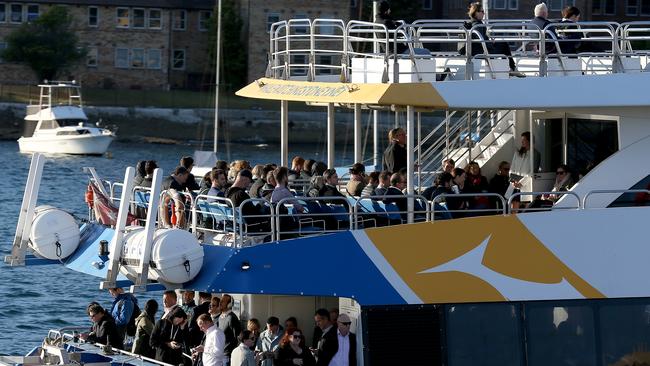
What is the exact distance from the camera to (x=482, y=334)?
16.3m

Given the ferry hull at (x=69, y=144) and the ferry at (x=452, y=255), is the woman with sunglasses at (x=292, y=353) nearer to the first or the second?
the ferry at (x=452, y=255)

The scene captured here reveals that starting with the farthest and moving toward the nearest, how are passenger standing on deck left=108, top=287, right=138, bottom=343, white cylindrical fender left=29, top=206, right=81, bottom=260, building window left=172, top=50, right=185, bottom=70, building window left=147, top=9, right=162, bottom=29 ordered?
building window left=147, top=9, right=162, bottom=29 → building window left=172, top=50, right=185, bottom=70 → passenger standing on deck left=108, top=287, right=138, bottom=343 → white cylindrical fender left=29, top=206, right=81, bottom=260

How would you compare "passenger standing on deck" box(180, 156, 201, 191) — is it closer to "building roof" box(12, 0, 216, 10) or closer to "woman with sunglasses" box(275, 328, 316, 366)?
"woman with sunglasses" box(275, 328, 316, 366)

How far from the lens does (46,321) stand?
32438mm

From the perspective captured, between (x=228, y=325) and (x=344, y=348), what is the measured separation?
1576 millimetres

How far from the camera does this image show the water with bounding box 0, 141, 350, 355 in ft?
105

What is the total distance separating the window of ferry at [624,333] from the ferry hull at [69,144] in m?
71.1

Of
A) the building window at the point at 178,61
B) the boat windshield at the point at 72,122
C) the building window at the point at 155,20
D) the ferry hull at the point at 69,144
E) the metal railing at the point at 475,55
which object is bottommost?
the metal railing at the point at 475,55

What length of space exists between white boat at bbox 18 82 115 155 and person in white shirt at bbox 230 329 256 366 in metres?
69.4

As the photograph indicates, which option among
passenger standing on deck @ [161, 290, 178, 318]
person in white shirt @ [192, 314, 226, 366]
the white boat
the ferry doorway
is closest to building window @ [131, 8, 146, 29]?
the white boat

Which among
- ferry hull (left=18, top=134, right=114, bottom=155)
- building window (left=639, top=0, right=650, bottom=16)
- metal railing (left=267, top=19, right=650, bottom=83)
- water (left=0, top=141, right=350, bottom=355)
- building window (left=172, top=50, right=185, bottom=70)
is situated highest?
building window (left=639, top=0, right=650, bottom=16)

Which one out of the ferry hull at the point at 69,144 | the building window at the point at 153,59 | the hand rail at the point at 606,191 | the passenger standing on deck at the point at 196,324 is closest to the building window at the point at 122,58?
the building window at the point at 153,59

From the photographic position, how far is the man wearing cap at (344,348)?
53.5ft

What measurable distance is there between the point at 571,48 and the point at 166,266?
6247 mm
